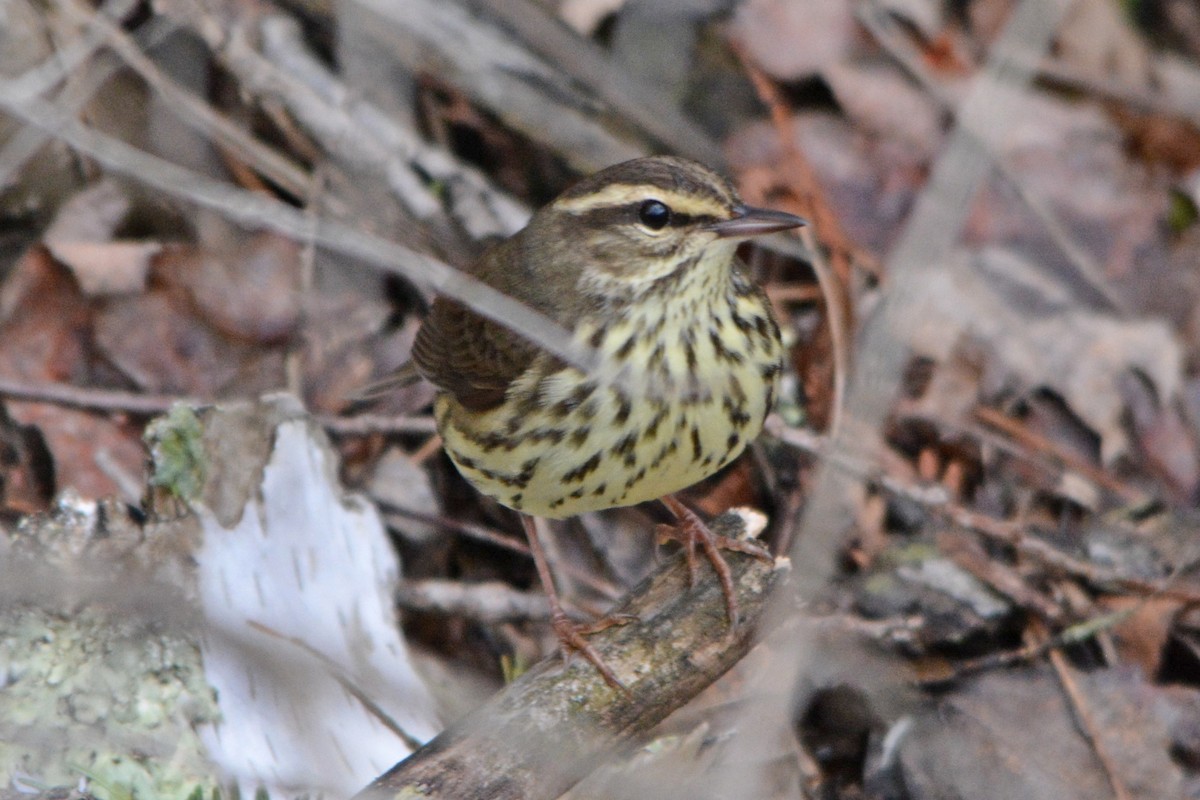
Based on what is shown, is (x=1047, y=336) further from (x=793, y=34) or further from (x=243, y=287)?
(x=243, y=287)

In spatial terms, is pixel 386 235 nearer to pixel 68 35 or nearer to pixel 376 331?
pixel 376 331

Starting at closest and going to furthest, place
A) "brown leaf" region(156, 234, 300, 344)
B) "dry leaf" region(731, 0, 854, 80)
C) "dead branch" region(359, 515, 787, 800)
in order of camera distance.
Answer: "dead branch" region(359, 515, 787, 800) < "brown leaf" region(156, 234, 300, 344) < "dry leaf" region(731, 0, 854, 80)

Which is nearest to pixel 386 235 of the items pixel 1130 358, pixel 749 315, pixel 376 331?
pixel 376 331

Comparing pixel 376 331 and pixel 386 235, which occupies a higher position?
pixel 386 235

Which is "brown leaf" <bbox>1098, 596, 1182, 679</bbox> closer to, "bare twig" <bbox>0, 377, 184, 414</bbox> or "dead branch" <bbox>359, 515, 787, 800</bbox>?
"dead branch" <bbox>359, 515, 787, 800</bbox>

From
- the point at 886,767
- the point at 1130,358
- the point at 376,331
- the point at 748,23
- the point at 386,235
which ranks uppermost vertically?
the point at 748,23

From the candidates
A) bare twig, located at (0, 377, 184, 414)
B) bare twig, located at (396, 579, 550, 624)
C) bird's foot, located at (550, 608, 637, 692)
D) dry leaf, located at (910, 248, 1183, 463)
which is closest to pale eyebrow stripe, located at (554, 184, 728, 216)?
bird's foot, located at (550, 608, 637, 692)

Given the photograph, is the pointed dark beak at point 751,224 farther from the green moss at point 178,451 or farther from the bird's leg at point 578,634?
the green moss at point 178,451
